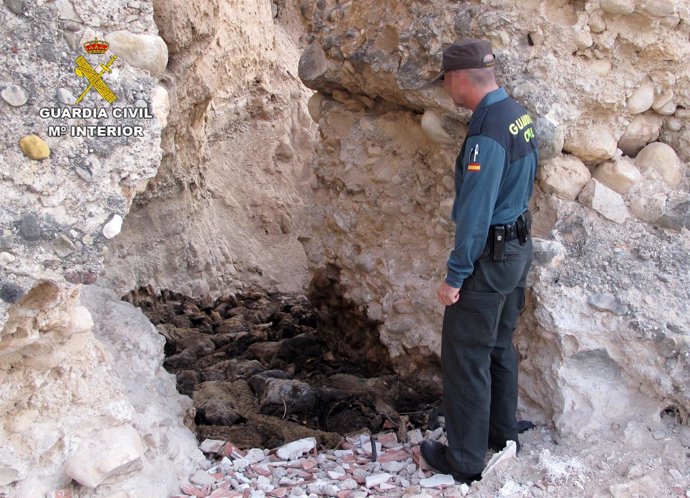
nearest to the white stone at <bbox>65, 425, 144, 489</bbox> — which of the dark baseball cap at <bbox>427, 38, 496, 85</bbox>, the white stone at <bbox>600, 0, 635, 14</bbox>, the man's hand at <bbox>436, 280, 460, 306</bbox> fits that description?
the man's hand at <bbox>436, 280, 460, 306</bbox>

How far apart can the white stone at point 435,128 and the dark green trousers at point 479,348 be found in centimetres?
92

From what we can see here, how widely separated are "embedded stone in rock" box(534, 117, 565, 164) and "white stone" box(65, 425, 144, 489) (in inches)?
83.7

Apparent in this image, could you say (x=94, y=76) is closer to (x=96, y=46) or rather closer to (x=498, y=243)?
(x=96, y=46)

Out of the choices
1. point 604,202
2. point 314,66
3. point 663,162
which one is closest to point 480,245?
point 604,202

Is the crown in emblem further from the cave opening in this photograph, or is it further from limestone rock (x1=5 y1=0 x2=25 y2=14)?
the cave opening

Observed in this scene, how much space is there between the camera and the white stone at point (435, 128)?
12.2ft

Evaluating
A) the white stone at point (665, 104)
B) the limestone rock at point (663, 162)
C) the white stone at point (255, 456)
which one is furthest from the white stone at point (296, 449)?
the white stone at point (665, 104)

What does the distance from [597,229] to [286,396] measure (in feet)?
6.29

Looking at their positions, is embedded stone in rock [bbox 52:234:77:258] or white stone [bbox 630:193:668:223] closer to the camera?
embedded stone in rock [bbox 52:234:77:258]

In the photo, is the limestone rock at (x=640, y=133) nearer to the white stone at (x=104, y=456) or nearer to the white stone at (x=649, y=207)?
the white stone at (x=649, y=207)

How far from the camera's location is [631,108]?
3477 millimetres

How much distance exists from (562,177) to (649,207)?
1.39 ft

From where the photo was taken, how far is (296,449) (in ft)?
11.0

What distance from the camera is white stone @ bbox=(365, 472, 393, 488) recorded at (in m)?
3.04
